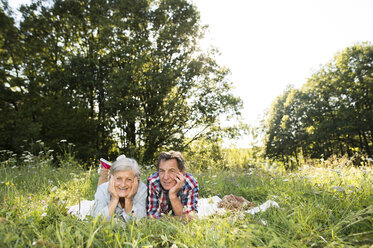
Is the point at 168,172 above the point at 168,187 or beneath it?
above

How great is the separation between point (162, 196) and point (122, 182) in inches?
24.4

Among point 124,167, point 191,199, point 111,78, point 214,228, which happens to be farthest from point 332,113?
point 214,228

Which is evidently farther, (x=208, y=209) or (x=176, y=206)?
(x=176, y=206)

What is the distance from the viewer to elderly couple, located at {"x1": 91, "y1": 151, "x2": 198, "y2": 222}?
3186 millimetres

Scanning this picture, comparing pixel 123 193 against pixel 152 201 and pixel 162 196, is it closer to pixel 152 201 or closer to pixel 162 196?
pixel 152 201

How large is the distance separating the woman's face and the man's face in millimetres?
449

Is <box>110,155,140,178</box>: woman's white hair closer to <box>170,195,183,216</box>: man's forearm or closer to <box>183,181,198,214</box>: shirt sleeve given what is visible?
<box>170,195,183,216</box>: man's forearm

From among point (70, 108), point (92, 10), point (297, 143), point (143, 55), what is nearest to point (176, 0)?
point (143, 55)

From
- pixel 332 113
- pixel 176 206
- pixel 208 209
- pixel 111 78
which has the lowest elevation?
pixel 176 206

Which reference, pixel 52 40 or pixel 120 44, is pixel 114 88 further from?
pixel 52 40

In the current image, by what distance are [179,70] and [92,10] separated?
764cm

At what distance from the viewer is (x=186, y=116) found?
1595cm

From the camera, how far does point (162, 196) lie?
11.4ft

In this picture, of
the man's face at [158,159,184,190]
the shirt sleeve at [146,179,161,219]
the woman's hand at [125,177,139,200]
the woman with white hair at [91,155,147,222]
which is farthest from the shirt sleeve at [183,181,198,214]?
the woman's hand at [125,177,139,200]
